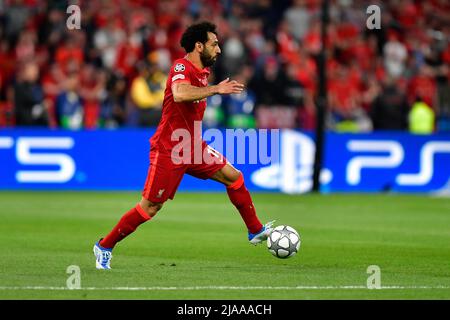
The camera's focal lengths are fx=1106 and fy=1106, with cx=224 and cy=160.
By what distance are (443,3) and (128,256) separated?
19.5 meters

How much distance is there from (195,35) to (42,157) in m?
11.5

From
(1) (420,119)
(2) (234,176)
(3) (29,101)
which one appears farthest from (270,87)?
(2) (234,176)

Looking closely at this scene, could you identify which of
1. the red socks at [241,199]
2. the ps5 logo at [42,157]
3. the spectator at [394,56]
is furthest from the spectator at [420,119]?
the red socks at [241,199]

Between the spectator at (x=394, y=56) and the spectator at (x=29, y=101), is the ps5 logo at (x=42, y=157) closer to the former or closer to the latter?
the spectator at (x=29, y=101)

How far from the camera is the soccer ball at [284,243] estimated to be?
11.6 m

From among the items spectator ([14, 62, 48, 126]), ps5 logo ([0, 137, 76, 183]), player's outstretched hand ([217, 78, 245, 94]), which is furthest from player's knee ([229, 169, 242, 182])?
spectator ([14, 62, 48, 126])

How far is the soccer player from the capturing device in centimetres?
1106

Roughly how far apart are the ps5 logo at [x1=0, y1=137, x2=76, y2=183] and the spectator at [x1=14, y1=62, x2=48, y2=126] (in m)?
0.81

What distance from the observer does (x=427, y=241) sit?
14266 millimetres

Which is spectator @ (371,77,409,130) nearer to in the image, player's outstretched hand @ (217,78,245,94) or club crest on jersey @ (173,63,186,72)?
Result: club crest on jersey @ (173,63,186,72)

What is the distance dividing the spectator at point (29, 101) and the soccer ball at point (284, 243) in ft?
40.5

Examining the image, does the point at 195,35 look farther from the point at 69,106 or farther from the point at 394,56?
the point at 394,56

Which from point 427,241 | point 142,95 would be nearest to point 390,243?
point 427,241

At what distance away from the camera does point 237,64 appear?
25141 mm
